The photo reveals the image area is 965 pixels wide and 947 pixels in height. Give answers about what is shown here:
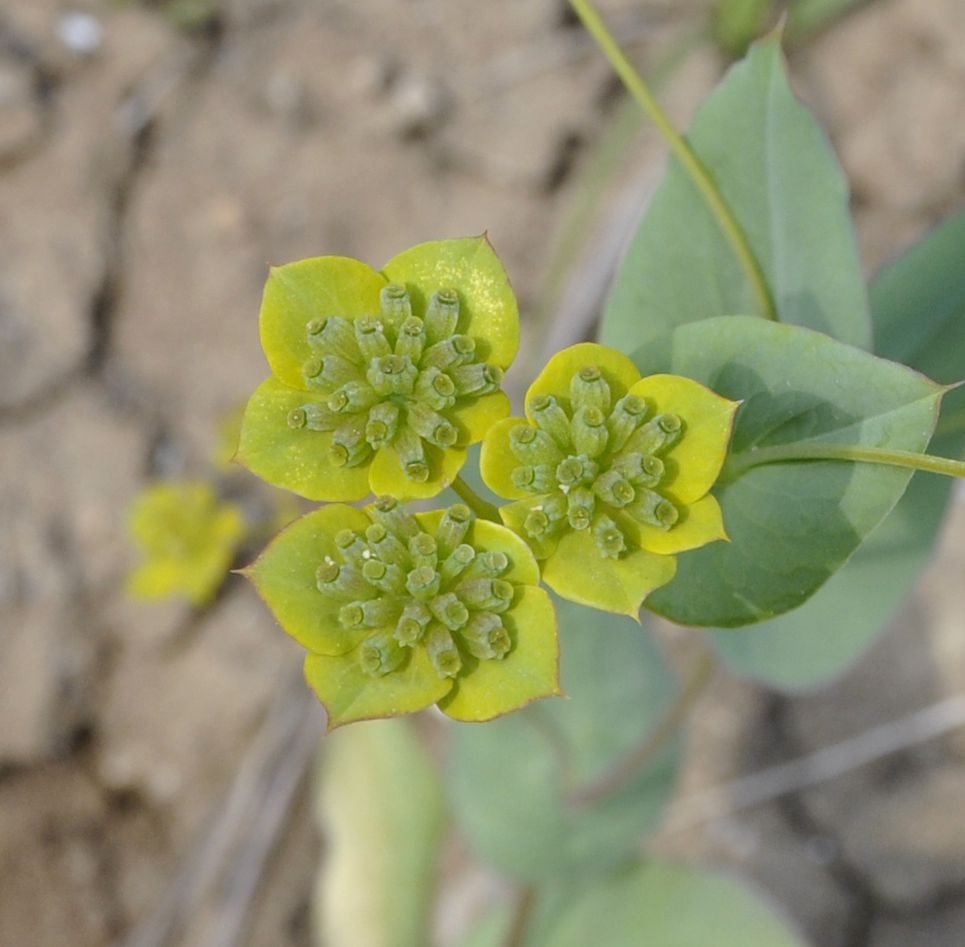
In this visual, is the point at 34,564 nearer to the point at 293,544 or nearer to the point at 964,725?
the point at 293,544

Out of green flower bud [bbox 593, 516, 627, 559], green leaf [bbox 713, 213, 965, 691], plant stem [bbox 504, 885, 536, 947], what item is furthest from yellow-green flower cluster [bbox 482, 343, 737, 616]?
plant stem [bbox 504, 885, 536, 947]

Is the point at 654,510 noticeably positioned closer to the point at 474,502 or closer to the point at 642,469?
the point at 642,469

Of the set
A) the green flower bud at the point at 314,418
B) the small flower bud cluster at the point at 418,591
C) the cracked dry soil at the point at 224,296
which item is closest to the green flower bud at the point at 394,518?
the small flower bud cluster at the point at 418,591

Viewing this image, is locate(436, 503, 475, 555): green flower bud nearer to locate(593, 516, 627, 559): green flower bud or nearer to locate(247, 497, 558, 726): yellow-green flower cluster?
locate(247, 497, 558, 726): yellow-green flower cluster

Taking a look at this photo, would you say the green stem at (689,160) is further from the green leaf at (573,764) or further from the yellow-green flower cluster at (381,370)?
the green leaf at (573,764)

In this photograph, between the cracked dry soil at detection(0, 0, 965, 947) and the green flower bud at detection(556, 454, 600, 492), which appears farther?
the cracked dry soil at detection(0, 0, 965, 947)

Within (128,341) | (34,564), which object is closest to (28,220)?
(128,341)

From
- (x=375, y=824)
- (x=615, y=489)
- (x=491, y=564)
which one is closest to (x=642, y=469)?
(x=615, y=489)
